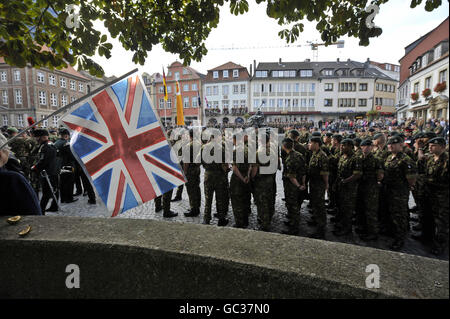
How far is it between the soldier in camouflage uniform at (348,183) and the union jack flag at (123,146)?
3513 millimetres

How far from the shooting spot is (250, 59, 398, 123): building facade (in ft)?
155

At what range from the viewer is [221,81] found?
4853 centimetres

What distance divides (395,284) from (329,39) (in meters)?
3.37

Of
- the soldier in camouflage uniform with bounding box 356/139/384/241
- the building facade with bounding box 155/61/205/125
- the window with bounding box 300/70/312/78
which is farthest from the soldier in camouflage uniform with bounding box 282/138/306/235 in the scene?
the window with bounding box 300/70/312/78

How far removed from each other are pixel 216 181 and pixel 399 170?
3.41m

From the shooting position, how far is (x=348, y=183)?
4617 mm

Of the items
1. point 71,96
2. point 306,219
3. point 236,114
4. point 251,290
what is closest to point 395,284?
point 251,290

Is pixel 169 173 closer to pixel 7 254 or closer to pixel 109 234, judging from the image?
pixel 109 234

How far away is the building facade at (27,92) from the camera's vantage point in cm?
3891

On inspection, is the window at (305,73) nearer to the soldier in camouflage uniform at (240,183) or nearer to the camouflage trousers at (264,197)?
the soldier in camouflage uniform at (240,183)

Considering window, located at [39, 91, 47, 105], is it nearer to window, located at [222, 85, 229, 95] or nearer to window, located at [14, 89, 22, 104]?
window, located at [14, 89, 22, 104]

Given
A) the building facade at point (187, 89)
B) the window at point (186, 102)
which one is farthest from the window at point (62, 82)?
the window at point (186, 102)

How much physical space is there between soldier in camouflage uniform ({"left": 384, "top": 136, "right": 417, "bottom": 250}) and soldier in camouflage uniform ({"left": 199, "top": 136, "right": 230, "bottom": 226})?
311 cm

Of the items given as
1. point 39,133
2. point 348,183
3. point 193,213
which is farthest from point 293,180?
point 39,133
